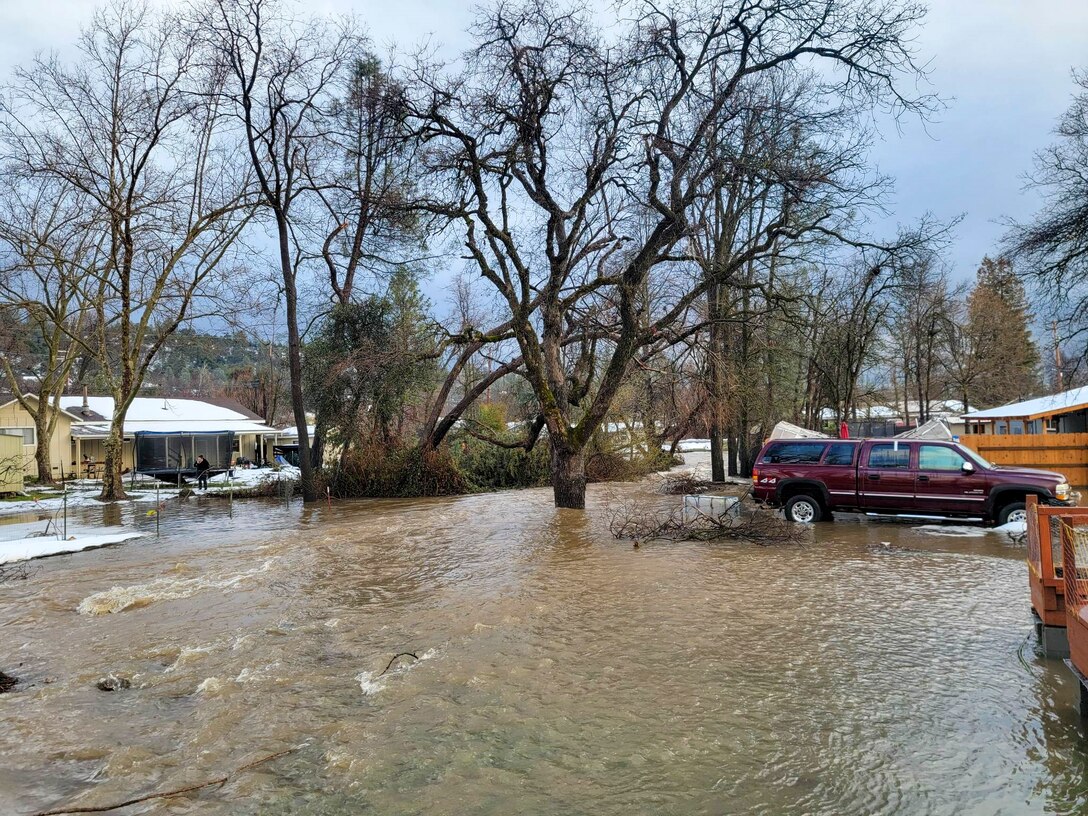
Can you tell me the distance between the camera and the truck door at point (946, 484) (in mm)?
13453

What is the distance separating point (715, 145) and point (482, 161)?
5.26 meters

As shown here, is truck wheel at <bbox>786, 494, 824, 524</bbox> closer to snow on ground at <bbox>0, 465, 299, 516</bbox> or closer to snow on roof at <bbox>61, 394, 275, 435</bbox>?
snow on ground at <bbox>0, 465, 299, 516</bbox>

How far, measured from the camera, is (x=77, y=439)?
38.5m

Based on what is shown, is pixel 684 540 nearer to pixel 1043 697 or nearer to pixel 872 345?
pixel 1043 697

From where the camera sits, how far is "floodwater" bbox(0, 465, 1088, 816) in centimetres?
440

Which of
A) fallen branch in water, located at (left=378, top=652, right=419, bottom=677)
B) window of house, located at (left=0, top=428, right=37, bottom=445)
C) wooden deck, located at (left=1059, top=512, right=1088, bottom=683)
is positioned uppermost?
window of house, located at (left=0, top=428, right=37, bottom=445)

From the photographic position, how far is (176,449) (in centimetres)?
3828

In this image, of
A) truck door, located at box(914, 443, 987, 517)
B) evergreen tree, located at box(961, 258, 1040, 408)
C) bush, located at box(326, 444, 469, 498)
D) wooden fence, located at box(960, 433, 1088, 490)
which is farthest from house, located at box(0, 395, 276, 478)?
evergreen tree, located at box(961, 258, 1040, 408)

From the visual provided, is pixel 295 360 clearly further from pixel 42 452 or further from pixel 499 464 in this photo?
pixel 42 452

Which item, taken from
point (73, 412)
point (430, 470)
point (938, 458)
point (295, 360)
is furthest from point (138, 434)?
point (938, 458)

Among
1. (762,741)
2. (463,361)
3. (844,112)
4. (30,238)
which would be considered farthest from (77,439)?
(762,741)

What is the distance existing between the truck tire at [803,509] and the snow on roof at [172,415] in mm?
32323

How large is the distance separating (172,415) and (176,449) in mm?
4529

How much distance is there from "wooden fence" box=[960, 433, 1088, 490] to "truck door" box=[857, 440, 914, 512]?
39.0 feet
